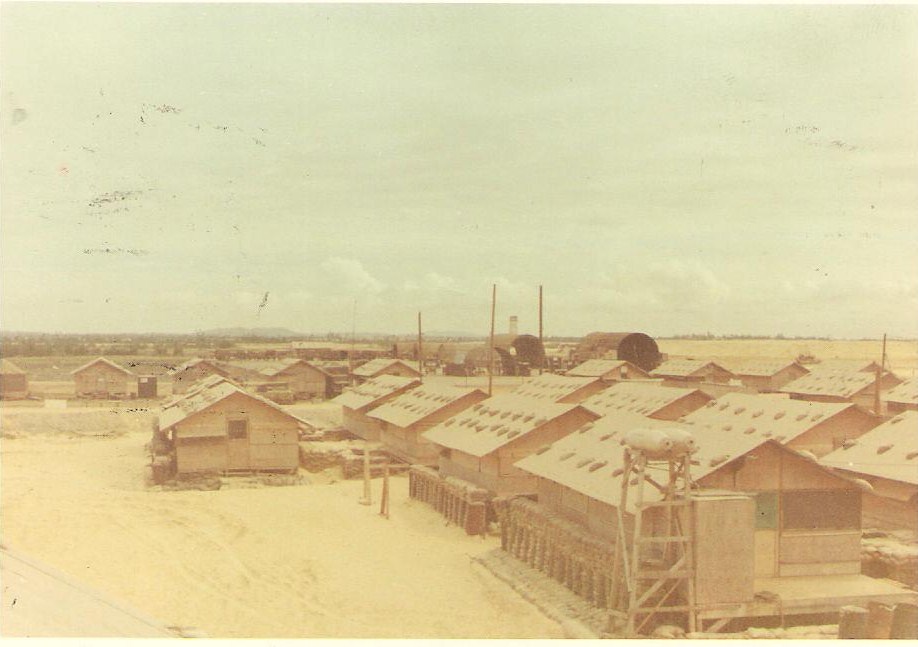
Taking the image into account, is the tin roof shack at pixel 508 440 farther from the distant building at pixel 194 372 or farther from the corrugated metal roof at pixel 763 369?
the corrugated metal roof at pixel 763 369

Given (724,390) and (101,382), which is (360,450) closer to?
(724,390)

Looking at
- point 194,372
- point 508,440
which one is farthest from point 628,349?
point 508,440

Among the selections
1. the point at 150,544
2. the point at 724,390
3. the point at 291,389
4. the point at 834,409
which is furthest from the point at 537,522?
A: the point at 291,389

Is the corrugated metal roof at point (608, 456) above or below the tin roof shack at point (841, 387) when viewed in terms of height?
above

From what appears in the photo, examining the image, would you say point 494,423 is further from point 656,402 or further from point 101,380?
point 101,380

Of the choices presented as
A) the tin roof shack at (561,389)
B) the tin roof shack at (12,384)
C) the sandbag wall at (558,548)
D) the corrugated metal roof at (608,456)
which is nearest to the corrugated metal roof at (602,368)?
the tin roof shack at (561,389)

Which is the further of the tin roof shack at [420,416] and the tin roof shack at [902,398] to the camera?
the tin roof shack at [902,398]

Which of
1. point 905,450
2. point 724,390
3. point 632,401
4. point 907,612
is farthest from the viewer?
point 724,390
